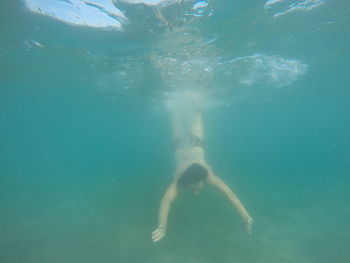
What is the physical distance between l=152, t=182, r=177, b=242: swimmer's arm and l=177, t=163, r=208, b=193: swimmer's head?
40 centimetres

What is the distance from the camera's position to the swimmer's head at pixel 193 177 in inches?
328

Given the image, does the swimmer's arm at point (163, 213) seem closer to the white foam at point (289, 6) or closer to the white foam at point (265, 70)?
the white foam at point (289, 6)

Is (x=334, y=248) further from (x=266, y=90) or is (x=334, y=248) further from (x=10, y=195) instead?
(x=266, y=90)

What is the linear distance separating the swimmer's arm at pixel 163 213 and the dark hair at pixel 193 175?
0.49 metres

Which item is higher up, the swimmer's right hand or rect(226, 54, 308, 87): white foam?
rect(226, 54, 308, 87): white foam

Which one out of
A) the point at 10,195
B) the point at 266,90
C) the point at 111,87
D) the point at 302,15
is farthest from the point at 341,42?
the point at 10,195

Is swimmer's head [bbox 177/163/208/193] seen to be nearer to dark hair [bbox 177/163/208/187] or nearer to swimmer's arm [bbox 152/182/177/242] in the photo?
dark hair [bbox 177/163/208/187]

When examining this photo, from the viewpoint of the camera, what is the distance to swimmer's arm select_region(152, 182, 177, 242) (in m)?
7.30

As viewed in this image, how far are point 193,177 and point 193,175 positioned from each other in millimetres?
92

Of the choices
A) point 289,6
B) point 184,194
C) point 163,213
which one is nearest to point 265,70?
point 289,6

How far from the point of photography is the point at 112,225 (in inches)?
444

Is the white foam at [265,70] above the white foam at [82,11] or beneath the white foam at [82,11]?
beneath

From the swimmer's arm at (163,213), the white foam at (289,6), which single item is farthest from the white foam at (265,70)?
the swimmer's arm at (163,213)

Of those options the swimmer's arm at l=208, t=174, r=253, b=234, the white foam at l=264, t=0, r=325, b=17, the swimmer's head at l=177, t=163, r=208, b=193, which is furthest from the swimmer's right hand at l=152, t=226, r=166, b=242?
the white foam at l=264, t=0, r=325, b=17
